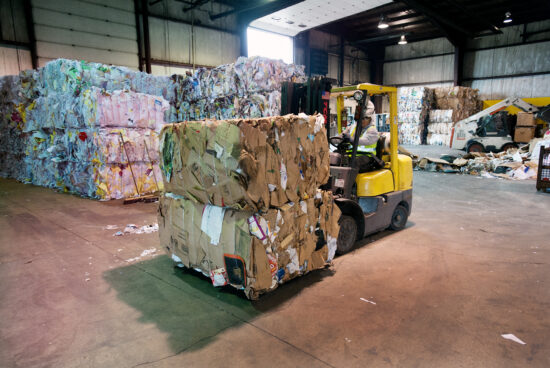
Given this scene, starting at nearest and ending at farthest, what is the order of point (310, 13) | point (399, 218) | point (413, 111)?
point (399, 218)
point (310, 13)
point (413, 111)

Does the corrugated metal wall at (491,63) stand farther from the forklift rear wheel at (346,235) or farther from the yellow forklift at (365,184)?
the forklift rear wheel at (346,235)

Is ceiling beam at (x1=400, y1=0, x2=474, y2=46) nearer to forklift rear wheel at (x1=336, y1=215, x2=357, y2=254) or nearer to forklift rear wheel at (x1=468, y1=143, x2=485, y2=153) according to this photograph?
forklift rear wheel at (x1=468, y1=143, x2=485, y2=153)

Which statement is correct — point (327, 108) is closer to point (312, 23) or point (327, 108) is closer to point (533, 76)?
point (312, 23)

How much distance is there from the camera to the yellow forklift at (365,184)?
436cm

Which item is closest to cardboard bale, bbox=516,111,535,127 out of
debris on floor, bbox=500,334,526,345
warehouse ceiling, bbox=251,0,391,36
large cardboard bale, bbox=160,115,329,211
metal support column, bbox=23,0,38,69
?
warehouse ceiling, bbox=251,0,391,36

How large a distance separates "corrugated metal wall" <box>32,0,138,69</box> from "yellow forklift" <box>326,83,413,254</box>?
39.2 ft

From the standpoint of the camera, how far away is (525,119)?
44.8 feet

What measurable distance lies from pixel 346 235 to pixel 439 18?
18.2 m

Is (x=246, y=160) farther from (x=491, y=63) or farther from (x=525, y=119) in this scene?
(x=491, y=63)

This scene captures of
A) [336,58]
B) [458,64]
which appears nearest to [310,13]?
[336,58]

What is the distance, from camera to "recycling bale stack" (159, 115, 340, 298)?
289 centimetres

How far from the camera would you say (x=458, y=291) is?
3307 mm

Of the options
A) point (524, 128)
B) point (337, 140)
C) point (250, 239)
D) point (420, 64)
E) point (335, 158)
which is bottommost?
point (250, 239)

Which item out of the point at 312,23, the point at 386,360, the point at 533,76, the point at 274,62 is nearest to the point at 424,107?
the point at 533,76
